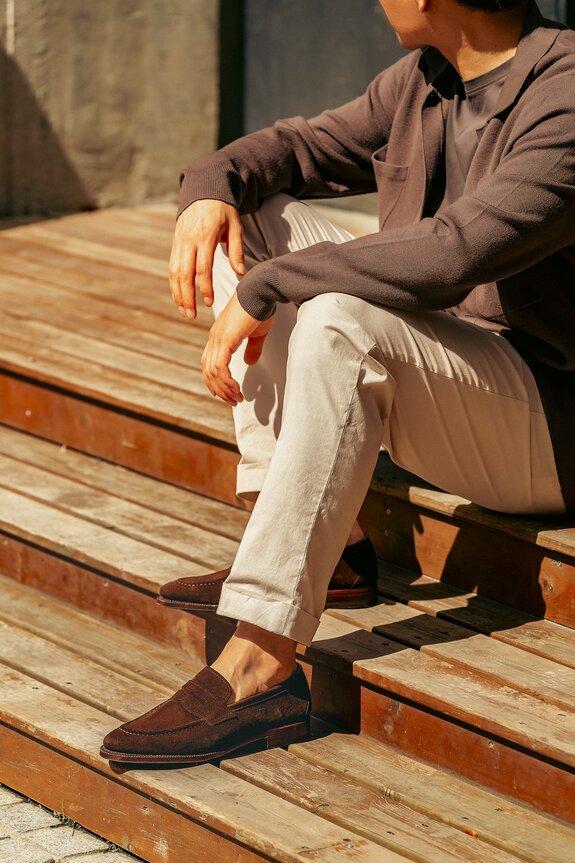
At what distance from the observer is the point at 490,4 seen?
82.1 inches

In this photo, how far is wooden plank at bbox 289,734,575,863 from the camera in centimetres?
187

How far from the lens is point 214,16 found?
15.7 ft

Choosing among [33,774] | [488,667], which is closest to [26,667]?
[33,774]

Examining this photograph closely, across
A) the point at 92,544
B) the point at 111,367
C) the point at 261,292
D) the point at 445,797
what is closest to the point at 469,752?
the point at 445,797

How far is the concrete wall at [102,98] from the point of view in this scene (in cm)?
462

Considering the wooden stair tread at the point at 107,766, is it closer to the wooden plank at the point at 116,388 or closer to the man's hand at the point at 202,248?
the wooden plank at the point at 116,388

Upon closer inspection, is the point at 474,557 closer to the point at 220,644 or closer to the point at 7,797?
the point at 220,644

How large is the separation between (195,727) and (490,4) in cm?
122

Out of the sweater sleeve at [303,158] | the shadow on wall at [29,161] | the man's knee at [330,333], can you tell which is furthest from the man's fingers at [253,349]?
the shadow on wall at [29,161]

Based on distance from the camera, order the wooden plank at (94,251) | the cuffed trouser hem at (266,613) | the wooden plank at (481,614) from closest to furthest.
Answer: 1. the cuffed trouser hem at (266,613)
2. the wooden plank at (481,614)
3. the wooden plank at (94,251)

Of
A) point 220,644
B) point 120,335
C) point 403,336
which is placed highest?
point 403,336

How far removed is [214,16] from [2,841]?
11.4 feet

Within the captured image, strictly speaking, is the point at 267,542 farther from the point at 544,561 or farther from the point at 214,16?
the point at 214,16

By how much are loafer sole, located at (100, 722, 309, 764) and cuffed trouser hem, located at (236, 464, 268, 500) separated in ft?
1.44
